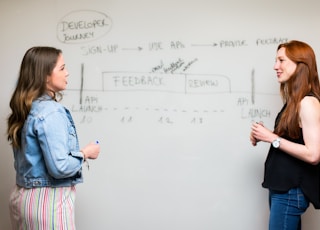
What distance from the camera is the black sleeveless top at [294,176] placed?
1558 millimetres

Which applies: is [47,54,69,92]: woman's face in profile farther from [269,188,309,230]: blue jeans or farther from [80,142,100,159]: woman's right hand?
[269,188,309,230]: blue jeans

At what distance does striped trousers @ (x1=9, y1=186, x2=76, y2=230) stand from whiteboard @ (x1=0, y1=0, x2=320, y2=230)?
67 centimetres

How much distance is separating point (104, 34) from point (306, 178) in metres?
1.32

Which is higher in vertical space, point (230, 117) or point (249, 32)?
point (249, 32)

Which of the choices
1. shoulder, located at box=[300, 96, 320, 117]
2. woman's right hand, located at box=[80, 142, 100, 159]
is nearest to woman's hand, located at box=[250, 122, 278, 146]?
shoulder, located at box=[300, 96, 320, 117]

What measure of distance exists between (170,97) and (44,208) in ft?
3.08

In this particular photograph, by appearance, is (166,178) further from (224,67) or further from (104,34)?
(104,34)

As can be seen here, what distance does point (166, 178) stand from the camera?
2158 mm

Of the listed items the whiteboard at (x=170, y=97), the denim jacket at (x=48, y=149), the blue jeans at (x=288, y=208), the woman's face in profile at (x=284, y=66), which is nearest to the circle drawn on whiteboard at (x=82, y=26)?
the whiteboard at (x=170, y=97)

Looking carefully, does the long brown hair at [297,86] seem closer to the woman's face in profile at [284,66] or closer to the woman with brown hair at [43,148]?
the woman's face in profile at [284,66]

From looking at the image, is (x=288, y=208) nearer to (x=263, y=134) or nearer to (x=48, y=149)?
(x=263, y=134)

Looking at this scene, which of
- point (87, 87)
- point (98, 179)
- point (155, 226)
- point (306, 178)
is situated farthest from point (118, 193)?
point (306, 178)

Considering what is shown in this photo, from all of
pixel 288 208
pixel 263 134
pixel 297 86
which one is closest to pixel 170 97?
Result: pixel 263 134

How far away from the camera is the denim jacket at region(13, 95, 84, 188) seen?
1.44m
